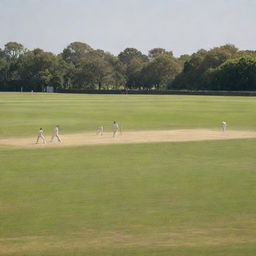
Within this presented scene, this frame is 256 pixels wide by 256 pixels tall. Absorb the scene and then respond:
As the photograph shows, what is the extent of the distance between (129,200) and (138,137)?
20.7 meters

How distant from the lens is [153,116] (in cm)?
5828

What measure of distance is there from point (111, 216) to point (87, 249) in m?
2.93

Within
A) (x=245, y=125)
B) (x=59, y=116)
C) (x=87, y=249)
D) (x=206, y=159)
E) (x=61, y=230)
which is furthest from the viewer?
(x=59, y=116)

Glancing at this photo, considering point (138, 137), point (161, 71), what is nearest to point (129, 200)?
point (138, 137)

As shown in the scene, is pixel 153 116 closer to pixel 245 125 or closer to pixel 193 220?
pixel 245 125

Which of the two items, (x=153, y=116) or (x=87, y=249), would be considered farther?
(x=153, y=116)

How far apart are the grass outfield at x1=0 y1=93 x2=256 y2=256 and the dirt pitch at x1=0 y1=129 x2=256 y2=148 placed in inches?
95.6

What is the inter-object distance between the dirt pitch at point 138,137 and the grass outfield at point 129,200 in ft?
7.96

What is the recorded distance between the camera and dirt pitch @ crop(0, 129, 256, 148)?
3502 centimetres

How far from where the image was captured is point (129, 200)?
59.8 feet

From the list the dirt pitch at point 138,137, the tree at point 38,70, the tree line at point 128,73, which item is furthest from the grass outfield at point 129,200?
the tree at point 38,70

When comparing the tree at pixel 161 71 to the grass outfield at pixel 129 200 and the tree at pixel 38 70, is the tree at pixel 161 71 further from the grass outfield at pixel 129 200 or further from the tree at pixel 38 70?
the grass outfield at pixel 129 200

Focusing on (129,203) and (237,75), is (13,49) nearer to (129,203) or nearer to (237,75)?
(237,75)

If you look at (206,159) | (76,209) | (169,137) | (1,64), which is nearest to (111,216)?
(76,209)
